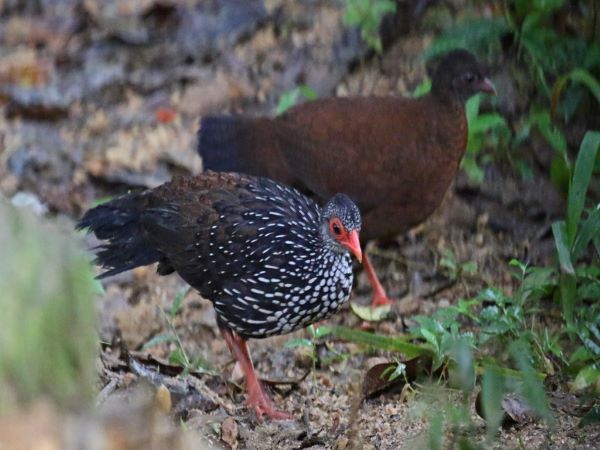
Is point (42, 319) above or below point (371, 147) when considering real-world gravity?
above

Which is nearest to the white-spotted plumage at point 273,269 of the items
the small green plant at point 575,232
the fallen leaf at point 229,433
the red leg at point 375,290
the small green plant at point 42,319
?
the fallen leaf at point 229,433

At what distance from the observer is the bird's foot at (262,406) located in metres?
4.49

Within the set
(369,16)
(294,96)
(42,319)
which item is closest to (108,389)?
(42,319)

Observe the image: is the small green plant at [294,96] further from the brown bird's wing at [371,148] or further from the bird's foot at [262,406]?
the bird's foot at [262,406]

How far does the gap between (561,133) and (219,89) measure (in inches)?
97.0

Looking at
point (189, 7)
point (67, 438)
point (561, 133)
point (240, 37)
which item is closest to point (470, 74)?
point (561, 133)

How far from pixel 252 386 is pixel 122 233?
0.93 m

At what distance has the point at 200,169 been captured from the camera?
686 centimetres

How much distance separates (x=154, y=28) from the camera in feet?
26.5

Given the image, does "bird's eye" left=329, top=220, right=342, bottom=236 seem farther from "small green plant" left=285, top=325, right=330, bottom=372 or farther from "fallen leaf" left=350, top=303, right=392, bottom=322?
"fallen leaf" left=350, top=303, right=392, bottom=322

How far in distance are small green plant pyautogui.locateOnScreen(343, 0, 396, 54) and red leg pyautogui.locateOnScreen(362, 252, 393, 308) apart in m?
1.82

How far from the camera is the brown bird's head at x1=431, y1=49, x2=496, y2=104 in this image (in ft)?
18.7

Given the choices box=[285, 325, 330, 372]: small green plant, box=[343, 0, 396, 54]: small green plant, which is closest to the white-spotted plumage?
box=[285, 325, 330, 372]: small green plant

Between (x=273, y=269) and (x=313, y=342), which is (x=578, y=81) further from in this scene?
(x=273, y=269)
